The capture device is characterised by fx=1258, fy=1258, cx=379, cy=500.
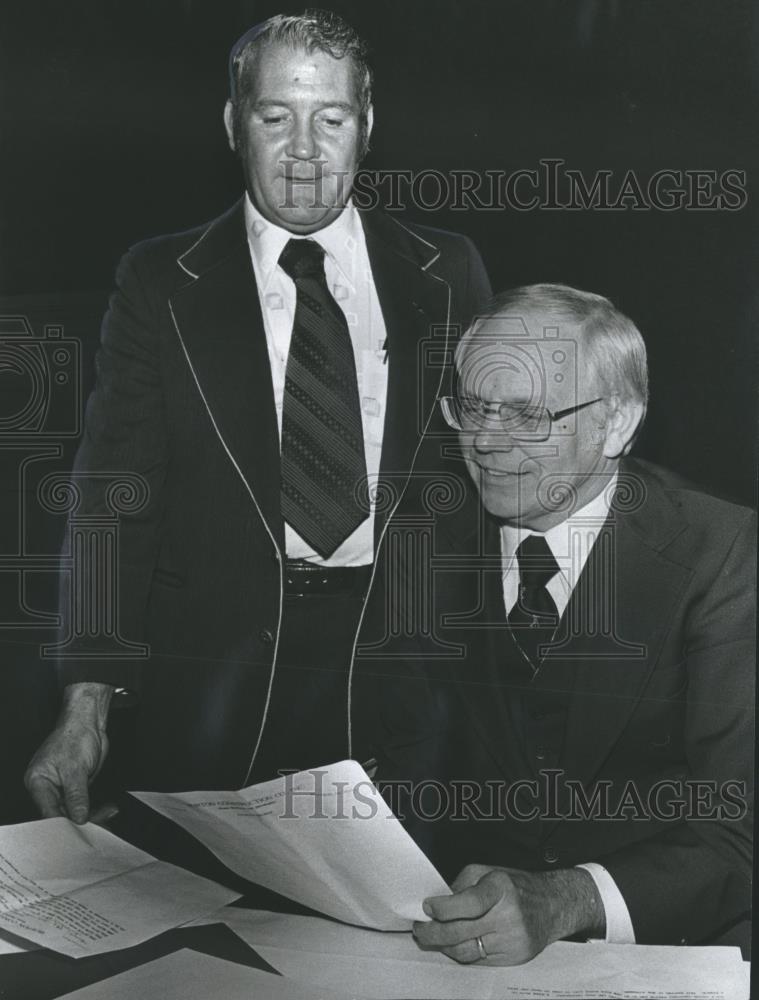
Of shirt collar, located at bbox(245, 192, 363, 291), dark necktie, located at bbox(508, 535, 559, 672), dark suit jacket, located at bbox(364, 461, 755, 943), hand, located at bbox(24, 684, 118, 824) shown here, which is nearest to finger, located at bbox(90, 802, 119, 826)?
hand, located at bbox(24, 684, 118, 824)

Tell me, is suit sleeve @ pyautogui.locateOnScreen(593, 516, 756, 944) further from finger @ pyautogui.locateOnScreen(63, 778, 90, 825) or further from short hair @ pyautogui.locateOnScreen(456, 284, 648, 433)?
finger @ pyautogui.locateOnScreen(63, 778, 90, 825)

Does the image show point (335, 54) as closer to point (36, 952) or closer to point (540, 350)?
point (540, 350)

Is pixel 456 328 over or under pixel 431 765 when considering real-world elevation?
over

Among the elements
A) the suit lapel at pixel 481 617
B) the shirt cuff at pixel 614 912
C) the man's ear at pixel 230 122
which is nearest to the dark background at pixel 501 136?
the man's ear at pixel 230 122

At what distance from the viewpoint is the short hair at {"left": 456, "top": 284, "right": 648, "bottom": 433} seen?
161 centimetres

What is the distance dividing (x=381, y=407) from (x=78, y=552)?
17.5 inches

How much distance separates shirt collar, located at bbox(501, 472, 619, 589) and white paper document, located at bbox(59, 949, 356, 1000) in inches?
24.2

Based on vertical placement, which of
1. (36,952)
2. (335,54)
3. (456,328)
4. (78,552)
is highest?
(335,54)

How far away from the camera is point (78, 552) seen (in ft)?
5.45

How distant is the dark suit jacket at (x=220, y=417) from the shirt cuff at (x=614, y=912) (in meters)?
0.49

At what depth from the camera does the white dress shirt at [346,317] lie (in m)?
1.62

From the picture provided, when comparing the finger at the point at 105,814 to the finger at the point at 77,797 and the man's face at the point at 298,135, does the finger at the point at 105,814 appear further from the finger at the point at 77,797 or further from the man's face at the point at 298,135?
the man's face at the point at 298,135

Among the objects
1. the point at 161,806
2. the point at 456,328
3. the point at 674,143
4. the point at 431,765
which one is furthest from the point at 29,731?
the point at 674,143

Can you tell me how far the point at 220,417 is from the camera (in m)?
1.63
